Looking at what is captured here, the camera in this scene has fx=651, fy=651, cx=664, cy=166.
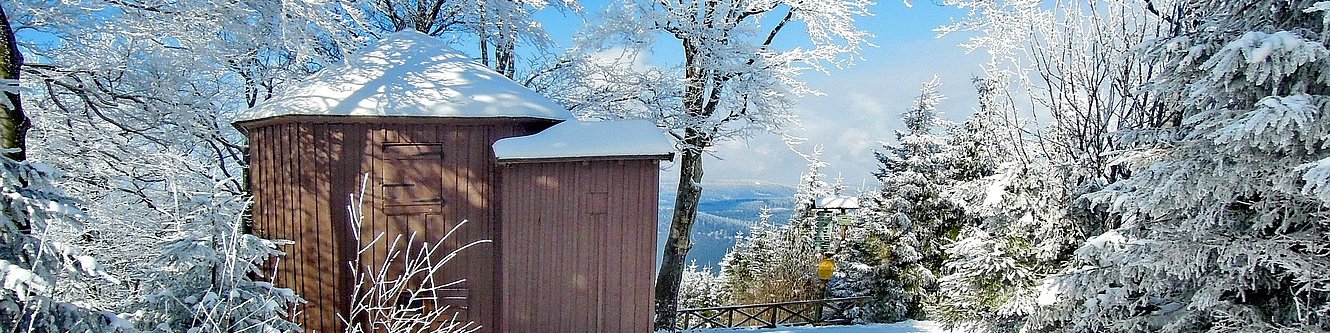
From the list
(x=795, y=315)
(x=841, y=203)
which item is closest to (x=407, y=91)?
(x=795, y=315)

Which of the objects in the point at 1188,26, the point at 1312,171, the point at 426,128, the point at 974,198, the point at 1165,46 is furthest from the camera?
the point at 974,198

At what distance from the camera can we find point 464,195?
18.5 feet

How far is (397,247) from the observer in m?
5.65

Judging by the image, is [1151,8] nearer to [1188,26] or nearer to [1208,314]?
[1188,26]

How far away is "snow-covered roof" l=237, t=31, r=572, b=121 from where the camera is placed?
5.42m

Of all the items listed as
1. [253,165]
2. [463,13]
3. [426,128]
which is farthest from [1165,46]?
[463,13]

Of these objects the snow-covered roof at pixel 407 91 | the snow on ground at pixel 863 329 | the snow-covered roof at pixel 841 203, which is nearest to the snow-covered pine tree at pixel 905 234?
the snow-covered roof at pixel 841 203

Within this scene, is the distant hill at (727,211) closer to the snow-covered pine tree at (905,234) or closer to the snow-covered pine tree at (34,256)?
the snow-covered pine tree at (905,234)

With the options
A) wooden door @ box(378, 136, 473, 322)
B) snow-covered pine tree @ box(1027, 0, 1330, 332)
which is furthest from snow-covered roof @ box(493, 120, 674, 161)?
snow-covered pine tree @ box(1027, 0, 1330, 332)

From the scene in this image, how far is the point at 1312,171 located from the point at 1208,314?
168 centimetres

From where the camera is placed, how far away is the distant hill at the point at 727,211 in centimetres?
1093

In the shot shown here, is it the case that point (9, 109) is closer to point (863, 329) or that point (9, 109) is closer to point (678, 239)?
point (678, 239)

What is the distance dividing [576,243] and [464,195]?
42.3 inches

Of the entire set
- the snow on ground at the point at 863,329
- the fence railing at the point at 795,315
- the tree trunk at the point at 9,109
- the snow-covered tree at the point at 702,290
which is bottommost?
the snow-covered tree at the point at 702,290
